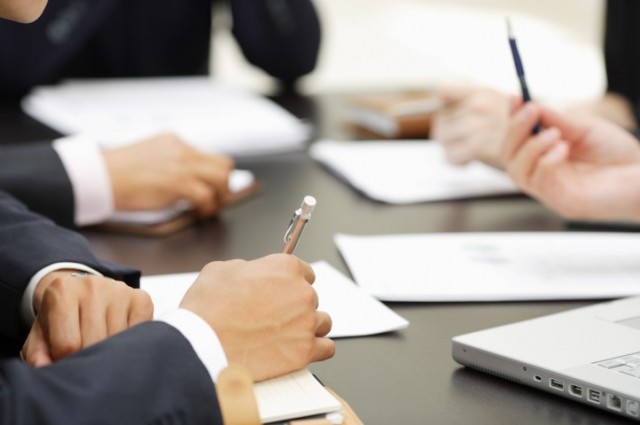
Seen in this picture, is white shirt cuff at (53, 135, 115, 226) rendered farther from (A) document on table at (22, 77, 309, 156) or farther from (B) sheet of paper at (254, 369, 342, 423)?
(B) sheet of paper at (254, 369, 342, 423)

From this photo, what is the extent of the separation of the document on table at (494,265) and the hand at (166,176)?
0.20 m

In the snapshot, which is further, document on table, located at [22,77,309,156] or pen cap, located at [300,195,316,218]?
document on table, located at [22,77,309,156]

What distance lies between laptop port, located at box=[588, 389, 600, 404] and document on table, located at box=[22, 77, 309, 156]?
912 millimetres

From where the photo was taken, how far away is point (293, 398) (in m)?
0.64

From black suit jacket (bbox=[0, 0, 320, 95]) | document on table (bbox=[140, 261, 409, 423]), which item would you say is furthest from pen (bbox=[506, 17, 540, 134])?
black suit jacket (bbox=[0, 0, 320, 95])

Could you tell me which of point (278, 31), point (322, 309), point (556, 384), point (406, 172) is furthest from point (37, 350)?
point (278, 31)

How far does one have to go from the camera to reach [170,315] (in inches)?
26.5

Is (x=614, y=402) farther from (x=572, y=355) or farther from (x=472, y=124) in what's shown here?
(x=472, y=124)

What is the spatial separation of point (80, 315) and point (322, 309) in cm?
22

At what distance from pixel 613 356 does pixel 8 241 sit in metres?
0.53

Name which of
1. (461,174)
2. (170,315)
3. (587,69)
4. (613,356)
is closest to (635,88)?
(461,174)

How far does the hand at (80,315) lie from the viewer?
0.68 metres

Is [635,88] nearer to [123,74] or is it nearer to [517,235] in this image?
[517,235]

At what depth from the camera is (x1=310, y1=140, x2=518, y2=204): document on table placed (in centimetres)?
127
